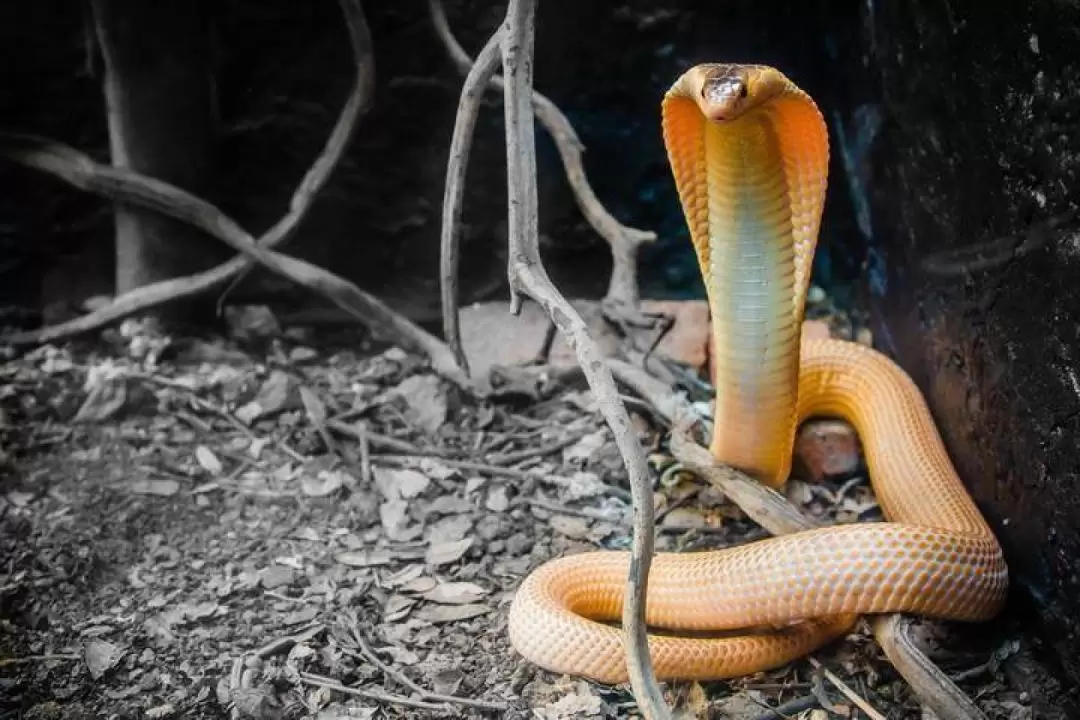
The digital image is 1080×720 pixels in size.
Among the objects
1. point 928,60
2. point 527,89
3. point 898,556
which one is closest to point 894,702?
point 898,556

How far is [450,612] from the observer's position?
7.66 feet

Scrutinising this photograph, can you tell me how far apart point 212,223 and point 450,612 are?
1.72 metres

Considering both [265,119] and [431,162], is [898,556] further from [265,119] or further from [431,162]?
[265,119]

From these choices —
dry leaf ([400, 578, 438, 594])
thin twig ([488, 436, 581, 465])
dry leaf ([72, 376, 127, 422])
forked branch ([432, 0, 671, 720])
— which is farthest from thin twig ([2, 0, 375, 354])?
dry leaf ([400, 578, 438, 594])

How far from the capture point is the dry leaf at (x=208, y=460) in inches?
113

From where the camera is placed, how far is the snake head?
2.01 m

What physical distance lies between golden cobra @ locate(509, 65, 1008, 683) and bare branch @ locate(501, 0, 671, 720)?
0.34 m

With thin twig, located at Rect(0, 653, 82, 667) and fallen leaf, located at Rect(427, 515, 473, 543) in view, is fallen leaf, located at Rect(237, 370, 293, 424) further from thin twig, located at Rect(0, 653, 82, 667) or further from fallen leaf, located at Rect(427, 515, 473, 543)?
thin twig, located at Rect(0, 653, 82, 667)

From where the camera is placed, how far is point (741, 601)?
7.19 feet

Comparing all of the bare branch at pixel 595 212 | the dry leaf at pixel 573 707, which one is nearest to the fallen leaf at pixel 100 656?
the dry leaf at pixel 573 707

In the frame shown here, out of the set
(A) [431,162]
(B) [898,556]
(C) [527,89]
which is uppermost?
(C) [527,89]

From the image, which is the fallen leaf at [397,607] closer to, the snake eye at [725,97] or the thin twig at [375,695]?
the thin twig at [375,695]

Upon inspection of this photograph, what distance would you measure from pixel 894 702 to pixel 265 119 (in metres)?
2.69

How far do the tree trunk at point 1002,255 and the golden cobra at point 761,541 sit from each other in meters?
0.13
